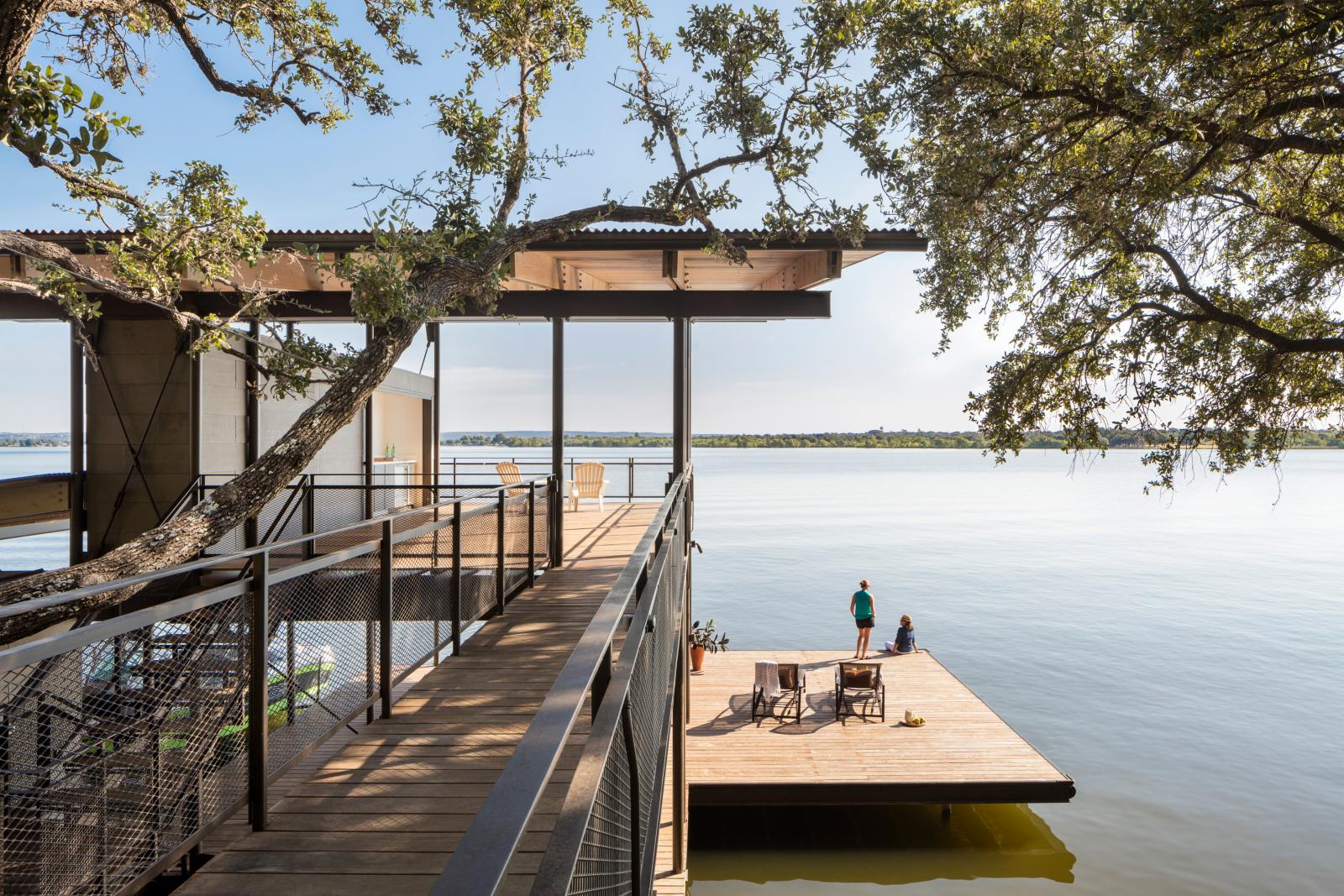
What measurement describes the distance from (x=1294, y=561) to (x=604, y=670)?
53993 mm

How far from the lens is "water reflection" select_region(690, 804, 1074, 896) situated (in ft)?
38.3

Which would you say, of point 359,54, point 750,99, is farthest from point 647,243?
point 359,54

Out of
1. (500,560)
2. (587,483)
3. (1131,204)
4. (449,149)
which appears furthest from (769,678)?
(449,149)

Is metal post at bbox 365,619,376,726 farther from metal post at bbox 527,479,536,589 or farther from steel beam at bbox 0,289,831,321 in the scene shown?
steel beam at bbox 0,289,831,321

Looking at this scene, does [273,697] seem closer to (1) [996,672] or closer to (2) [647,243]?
(2) [647,243]

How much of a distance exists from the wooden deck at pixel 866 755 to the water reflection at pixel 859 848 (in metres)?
1.44

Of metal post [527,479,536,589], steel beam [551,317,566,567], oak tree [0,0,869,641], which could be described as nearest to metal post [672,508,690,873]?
metal post [527,479,536,589]

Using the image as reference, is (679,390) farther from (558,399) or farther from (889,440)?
(889,440)

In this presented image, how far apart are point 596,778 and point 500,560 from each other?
18.2 ft

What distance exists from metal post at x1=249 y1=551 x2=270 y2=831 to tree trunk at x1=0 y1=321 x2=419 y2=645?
2.20 m

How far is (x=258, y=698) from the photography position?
3.01m

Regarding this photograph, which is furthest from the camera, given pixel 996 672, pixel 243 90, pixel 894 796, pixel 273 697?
pixel 996 672

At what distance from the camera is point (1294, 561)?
43.6 m

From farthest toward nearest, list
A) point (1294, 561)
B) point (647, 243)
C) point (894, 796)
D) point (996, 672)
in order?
point (1294, 561), point (996, 672), point (894, 796), point (647, 243)
